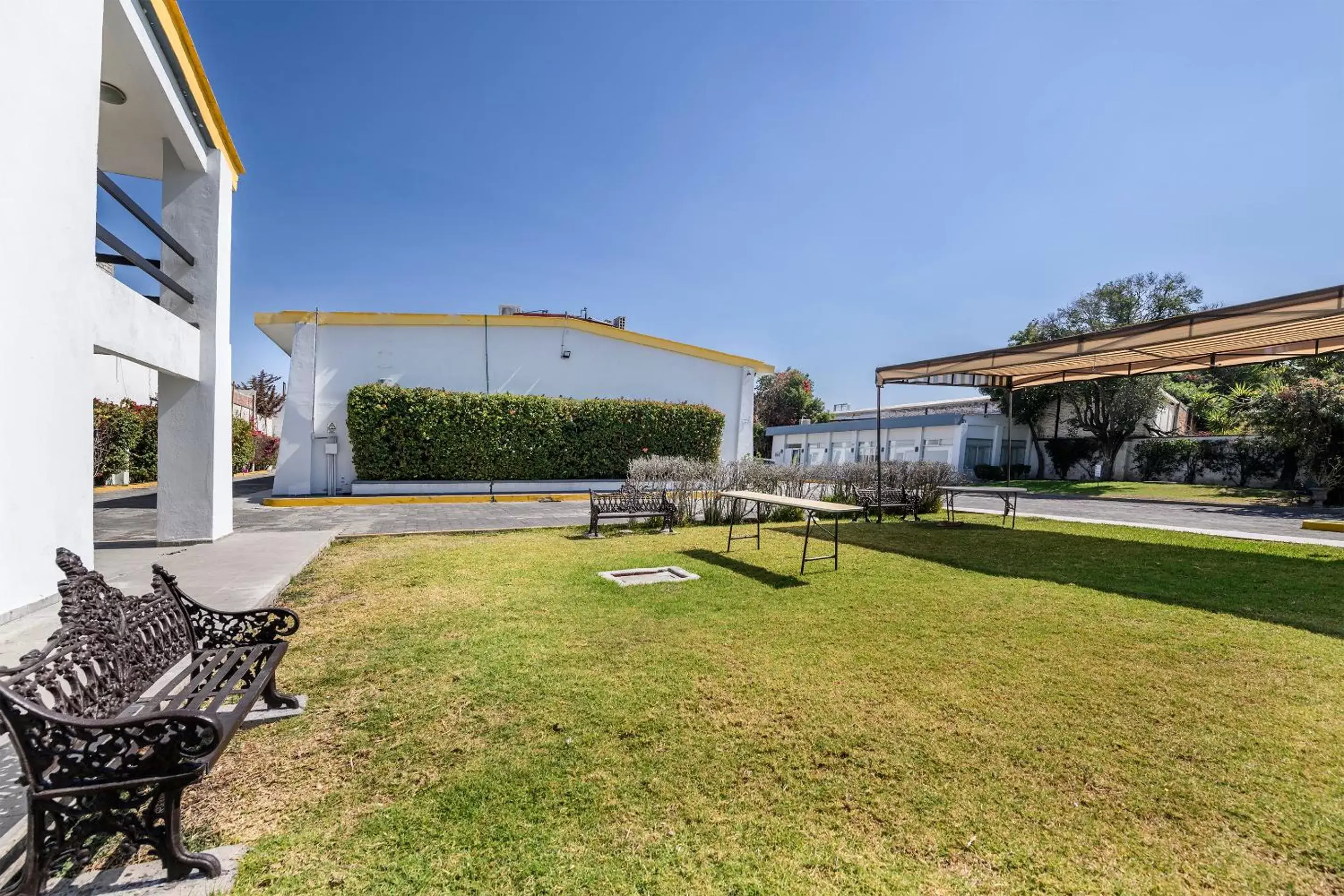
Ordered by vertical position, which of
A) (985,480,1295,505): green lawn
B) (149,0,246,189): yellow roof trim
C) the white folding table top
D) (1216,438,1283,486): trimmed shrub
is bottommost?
(985,480,1295,505): green lawn

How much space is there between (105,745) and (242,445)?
1082 inches

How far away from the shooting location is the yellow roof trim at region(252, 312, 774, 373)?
52.0ft

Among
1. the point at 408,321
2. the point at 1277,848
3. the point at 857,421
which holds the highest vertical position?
the point at 408,321

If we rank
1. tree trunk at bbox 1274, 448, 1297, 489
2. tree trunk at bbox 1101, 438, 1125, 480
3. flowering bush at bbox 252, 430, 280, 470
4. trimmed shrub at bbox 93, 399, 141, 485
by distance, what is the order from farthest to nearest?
tree trunk at bbox 1101, 438, 1125, 480, flowering bush at bbox 252, 430, 280, 470, tree trunk at bbox 1274, 448, 1297, 489, trimmed shrub at bbox 93, 399, 141, 485

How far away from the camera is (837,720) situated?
320 cm

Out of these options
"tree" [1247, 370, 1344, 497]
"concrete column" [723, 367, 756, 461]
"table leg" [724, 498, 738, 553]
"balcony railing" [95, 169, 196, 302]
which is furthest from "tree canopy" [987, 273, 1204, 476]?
"balcony railing" [95, 169, 196, 302]

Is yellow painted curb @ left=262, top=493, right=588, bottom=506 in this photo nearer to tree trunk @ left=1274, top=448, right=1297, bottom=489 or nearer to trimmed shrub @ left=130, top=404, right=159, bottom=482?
trimmed shrub @ left=130, top=404, right=159, bottom=482

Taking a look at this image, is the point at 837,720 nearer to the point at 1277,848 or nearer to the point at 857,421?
the point at 1277,848

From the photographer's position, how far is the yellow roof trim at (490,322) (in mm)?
15852

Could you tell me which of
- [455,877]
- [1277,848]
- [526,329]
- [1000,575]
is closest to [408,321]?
[526,329]

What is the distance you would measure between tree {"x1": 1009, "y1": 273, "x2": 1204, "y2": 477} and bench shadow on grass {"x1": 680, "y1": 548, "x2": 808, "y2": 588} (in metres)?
25.7

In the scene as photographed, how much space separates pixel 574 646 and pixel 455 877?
2258mm

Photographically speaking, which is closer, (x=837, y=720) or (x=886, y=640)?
(x=837, y=720)

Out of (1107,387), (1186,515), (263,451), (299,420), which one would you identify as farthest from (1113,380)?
(263,451)
